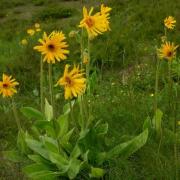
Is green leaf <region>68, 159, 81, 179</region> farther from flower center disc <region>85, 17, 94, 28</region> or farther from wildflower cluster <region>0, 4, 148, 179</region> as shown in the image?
flower center disc <region>85, 17, 94, 28</region>

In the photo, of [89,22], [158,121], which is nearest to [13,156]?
[158,121]

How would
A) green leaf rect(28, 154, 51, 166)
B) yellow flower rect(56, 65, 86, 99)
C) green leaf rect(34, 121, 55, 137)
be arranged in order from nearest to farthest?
yellow flower rect(56, 65, 86, 99), green leaf rect(34, 121, 55, 137), green leaf rect(28, 154, 51, 166)

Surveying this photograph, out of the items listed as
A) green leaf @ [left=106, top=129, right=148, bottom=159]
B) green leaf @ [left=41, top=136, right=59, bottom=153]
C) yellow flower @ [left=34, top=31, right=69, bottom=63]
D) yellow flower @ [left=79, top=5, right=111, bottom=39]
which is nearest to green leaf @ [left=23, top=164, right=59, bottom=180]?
green leaf @ [left=41, top=136, right=59, bottom=153]

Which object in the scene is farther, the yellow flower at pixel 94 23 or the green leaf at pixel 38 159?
the green leaf at pixel 38 159

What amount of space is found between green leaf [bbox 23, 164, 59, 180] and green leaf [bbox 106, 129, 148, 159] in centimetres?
36

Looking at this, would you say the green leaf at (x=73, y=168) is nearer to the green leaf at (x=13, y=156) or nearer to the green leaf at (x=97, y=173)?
the green leaf at (x=97, y=173)

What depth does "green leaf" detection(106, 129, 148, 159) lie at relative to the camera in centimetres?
345

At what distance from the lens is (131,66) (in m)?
6.66

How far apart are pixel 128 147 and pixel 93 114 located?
0.82 metres

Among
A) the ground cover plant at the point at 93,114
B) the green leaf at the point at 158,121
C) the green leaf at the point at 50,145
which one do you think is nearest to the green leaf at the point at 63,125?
the ground cover plant at the point at 93,114

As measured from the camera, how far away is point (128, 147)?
3488 mm

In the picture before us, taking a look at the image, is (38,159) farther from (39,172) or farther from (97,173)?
(97,173)

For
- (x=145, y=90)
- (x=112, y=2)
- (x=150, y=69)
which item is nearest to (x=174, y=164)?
(x=145, y=90)

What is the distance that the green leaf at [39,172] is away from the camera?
3317 mm
